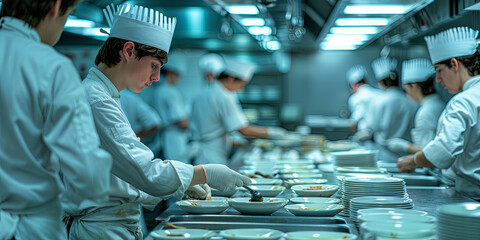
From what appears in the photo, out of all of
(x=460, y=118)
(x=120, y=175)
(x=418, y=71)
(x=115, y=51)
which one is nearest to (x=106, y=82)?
(x=115, y=51)

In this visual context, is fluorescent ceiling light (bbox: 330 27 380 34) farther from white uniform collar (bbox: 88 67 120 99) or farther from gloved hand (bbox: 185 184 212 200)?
white uniform collar (bbox: 88 67 120 99)

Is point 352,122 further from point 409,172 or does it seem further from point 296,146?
point 409,172

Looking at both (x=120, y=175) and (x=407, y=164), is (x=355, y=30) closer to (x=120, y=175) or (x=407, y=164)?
(x=407, y=164)

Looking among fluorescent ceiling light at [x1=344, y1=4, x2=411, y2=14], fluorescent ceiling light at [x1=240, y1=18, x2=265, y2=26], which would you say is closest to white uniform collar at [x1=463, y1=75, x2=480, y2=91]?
fluorescent ceiling light at [x1=344, y1=4, x2=411, y2=14]

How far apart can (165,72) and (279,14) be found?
6.48ft

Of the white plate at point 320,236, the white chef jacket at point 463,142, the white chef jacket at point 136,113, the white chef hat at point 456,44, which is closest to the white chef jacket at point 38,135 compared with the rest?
the white plate at point 320,236

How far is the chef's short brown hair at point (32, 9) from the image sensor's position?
1387mm

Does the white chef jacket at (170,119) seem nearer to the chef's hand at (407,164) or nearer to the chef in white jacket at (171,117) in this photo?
the chef in white jacket at (171,117)

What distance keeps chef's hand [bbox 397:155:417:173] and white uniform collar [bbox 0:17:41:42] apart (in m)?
2.17

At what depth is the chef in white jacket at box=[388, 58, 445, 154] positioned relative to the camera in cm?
453

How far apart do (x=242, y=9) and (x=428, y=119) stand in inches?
82.3

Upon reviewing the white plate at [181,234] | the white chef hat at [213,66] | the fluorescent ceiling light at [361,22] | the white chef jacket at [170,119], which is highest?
the fluorescent ceiling light at [361,22]

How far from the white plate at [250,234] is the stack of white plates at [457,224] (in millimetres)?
438

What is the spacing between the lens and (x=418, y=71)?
5.16 m
